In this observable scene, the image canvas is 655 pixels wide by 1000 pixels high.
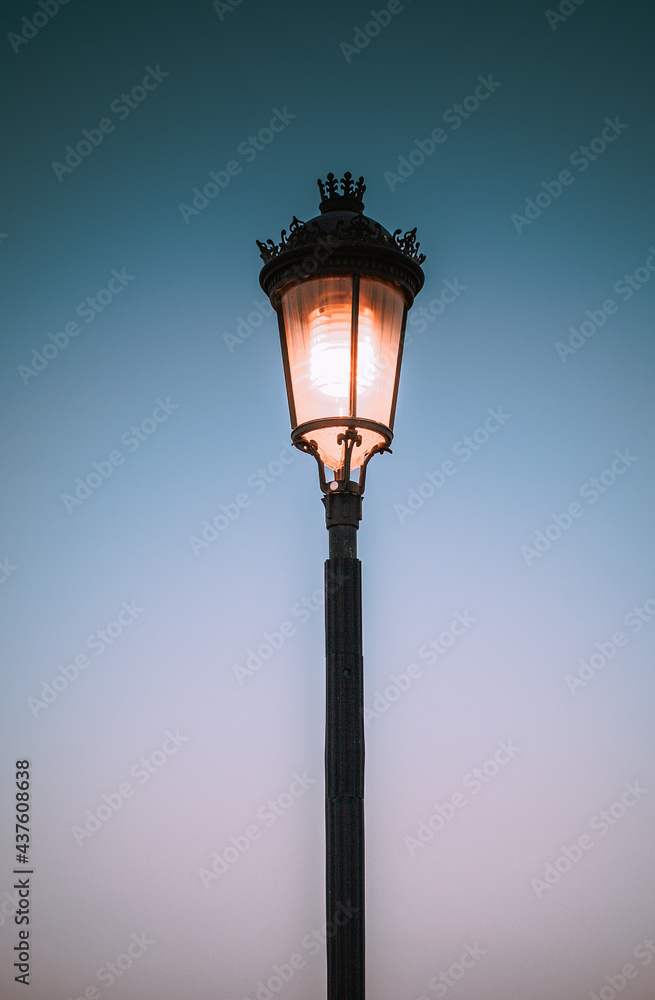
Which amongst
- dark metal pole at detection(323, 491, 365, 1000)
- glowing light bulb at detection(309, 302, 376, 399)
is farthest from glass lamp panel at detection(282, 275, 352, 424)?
dark metal pole at detection(323, 491, 365, 1000)

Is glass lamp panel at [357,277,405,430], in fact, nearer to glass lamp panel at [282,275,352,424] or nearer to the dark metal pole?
glass lamp panel at [282,275,352,424]

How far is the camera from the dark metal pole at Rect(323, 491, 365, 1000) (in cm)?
276

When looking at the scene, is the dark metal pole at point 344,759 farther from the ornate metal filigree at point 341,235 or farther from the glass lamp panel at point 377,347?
the ornate metal filigree at point 341,235

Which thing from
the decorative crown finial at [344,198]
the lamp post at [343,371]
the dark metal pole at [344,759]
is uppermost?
the decorative crown finial at [344,198]

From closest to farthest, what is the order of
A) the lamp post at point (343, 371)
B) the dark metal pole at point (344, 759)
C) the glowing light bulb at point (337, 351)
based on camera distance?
1. the dark metal pole at point (344, 759)
2. the lamp post at point (343, 371)
3. the glowing light bulb at point (337, 351)

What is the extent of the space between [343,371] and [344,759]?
4.82 ft

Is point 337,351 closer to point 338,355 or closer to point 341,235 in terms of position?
point 338,355

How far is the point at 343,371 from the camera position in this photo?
3.17 metres

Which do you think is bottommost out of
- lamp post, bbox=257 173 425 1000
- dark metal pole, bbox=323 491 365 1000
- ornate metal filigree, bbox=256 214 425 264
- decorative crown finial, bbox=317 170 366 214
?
dark metal pole, bbox=323 491 365 1000

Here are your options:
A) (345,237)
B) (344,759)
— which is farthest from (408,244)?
(344,759)

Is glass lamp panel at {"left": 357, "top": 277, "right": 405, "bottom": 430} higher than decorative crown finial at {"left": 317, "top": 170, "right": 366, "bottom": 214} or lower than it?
lower

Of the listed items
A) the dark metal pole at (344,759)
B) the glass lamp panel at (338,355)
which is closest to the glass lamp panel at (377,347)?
the glass lamp panel at (338,355)

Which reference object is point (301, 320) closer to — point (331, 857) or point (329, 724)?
point (329, 724)

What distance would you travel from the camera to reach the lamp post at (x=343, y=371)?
9.72ft
